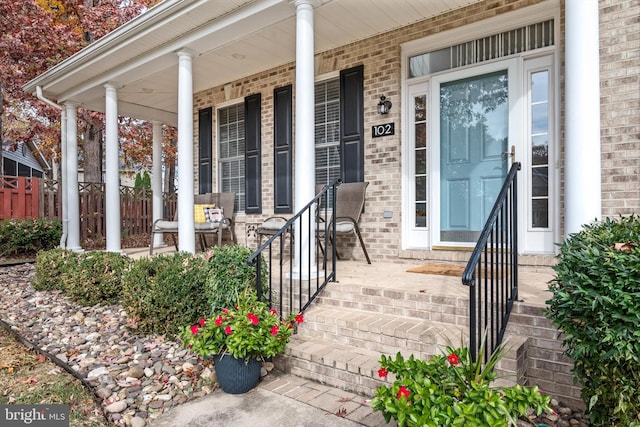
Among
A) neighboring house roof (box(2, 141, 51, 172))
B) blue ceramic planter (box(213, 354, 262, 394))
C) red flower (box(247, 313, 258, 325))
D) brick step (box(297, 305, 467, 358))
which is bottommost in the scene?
blue ceramic planter (box(213, 354, 262, 394))

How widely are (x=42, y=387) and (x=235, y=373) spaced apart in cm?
130

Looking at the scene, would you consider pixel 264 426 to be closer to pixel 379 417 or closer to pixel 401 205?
pixel 379 417

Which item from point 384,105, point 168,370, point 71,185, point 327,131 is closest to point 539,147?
point 384,105

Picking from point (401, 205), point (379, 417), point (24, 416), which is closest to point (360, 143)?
point (401, 205)

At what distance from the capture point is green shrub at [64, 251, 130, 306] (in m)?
4.61

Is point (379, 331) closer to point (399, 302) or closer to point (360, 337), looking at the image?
point (360, 337)

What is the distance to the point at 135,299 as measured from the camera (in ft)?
12.3

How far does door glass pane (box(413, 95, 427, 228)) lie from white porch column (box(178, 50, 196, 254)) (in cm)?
257

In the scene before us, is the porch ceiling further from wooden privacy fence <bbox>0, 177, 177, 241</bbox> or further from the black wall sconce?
wooden privacy fence <bbox>0, 177, 177, 241</bbox>

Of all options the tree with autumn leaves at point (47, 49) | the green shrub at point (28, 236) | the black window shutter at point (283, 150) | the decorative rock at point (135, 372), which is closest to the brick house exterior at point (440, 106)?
the black window shutter at point (283, 150)

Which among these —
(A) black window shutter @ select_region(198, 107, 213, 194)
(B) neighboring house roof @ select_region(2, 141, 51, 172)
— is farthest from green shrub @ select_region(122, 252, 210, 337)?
(B) neighboring house roof @ select_region(2, 141, 51, 172)

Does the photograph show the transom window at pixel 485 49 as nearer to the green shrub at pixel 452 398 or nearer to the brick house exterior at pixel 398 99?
the brick house exterior at pixel 398 99

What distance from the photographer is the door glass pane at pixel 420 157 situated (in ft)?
15.1

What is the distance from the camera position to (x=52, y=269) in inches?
213
